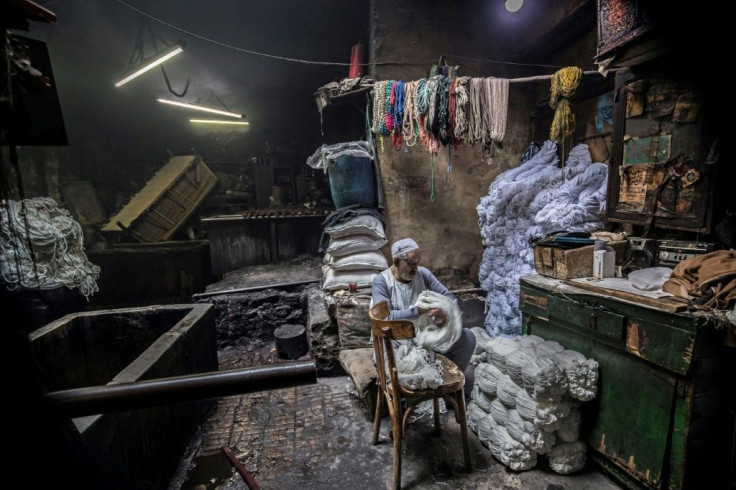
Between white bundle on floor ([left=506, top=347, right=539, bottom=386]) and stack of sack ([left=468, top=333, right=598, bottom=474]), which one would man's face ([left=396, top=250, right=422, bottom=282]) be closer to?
stack of sack ([left=468, top=333, right=598, bottom=474])

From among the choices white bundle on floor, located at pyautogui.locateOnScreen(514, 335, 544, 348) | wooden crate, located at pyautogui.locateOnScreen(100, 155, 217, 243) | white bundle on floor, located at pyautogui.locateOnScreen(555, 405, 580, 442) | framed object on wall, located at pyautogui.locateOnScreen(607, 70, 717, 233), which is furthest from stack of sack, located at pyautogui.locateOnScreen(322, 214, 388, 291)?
wooden crate, located at pyautogui.locateOnScreen(100, 155, 217, 243)

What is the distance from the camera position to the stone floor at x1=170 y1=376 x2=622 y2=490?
2.81m

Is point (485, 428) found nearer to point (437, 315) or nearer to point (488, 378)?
point (488, 378)

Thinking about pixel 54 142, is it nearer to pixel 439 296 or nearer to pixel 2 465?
pixel 2 465

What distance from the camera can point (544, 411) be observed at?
263cm

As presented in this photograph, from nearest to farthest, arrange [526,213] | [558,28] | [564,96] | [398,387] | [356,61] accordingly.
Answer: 1. [398,387]
2. [564,96]
3. [526,213]
4. [558,28]
5. [356,61]

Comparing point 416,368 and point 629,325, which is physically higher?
point 629,325

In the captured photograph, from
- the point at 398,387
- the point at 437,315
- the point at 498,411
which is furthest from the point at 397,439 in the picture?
the point at 437,315

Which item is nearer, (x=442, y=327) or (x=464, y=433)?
(x=464, y=433)

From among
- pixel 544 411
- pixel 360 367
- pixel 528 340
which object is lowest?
pixel 360 367

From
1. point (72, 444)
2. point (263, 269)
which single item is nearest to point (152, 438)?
point (72, 444)

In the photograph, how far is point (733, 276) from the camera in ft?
7.14

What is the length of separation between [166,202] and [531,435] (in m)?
10.00

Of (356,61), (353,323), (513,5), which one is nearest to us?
(353,323)
